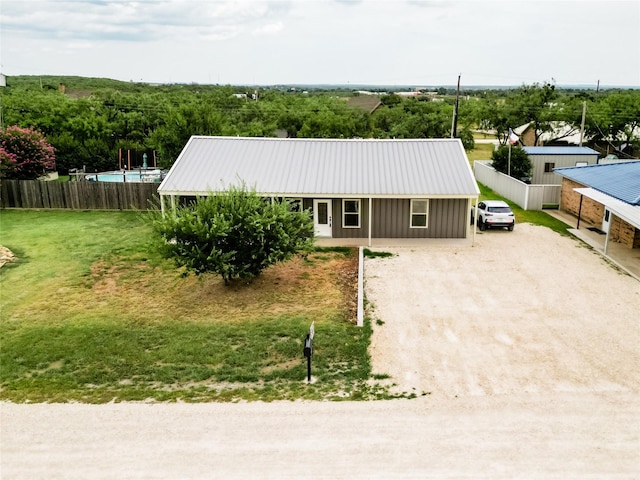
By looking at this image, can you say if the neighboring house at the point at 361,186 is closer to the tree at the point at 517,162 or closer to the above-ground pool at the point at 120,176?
the tree at the point at 517,162

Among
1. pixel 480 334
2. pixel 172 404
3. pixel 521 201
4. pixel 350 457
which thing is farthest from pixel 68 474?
pixel 521 201

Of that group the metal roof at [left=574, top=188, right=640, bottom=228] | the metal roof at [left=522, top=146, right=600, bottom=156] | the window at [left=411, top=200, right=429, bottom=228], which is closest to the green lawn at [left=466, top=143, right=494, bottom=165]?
the metal roof at [left=522, top=146, right=600, bottom=156]

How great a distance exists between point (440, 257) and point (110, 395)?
1297 cm

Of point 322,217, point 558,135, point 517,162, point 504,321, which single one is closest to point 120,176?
point 322,217

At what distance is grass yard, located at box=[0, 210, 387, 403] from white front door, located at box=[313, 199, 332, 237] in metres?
1.68

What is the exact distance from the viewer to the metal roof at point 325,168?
71.4 feet

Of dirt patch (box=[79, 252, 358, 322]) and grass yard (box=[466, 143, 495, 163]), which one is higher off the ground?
grass yard (box=[466, 143, 495, 163])

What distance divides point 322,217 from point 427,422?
1326cm

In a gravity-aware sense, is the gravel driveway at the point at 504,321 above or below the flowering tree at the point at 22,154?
below

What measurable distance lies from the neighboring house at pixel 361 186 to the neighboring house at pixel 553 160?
11.7m

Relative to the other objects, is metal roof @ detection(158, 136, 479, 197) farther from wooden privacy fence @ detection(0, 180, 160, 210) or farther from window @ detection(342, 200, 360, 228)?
wooden privacy fence @ detection(0, 180, 160, 210)

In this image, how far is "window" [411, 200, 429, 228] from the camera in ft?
→ 72.5

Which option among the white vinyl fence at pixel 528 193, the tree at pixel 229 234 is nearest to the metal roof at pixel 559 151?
the white vinyl fence at pixel 528 193

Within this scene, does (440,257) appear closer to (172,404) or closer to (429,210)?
(429,210)
